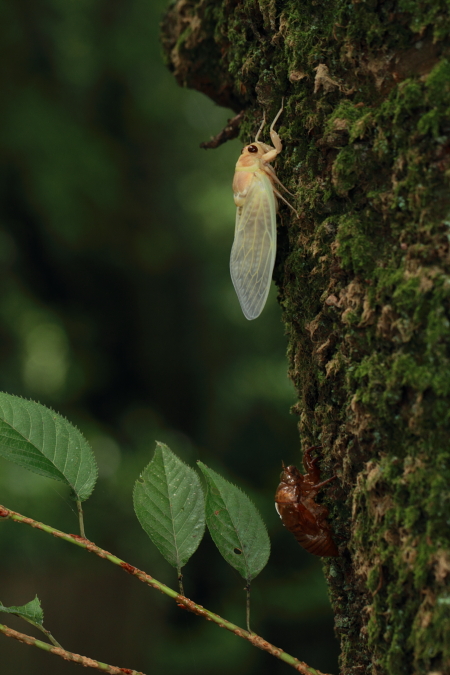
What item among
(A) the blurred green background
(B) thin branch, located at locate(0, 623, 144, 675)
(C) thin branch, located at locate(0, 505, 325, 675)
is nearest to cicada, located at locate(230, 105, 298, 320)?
(C) thin branch, located at locate(0, 505, 325, 675)

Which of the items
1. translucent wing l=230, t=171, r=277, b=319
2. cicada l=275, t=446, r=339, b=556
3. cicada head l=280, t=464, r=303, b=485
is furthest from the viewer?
translucent wing l=230, t=171, r=277, b=319

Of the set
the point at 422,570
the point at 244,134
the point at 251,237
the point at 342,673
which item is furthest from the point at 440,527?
the point at 244,134

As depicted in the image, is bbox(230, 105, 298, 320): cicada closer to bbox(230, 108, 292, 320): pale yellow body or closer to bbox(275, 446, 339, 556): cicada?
bbox(230, 108, 292, 320): pale yellow body

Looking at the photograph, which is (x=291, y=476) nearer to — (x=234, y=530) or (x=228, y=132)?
(x=234, y=530)

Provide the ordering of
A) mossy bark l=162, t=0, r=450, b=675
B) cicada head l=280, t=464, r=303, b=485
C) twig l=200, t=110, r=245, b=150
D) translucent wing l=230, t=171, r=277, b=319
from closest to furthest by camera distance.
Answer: mossy bark l=162, t=0, r=450, b=675, cicada head l=280, t=464, r=303, b=485, translucent wing l=230, t=171, r=277, b=319, twig l=200, t=110, r=245, b=150

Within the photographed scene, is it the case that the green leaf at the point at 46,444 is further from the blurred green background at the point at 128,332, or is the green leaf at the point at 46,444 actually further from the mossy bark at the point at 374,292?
the blurred green background at the point at 128,332

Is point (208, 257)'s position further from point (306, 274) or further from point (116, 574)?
point (306, 274)

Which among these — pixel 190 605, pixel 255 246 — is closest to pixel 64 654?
pixel 190 605
